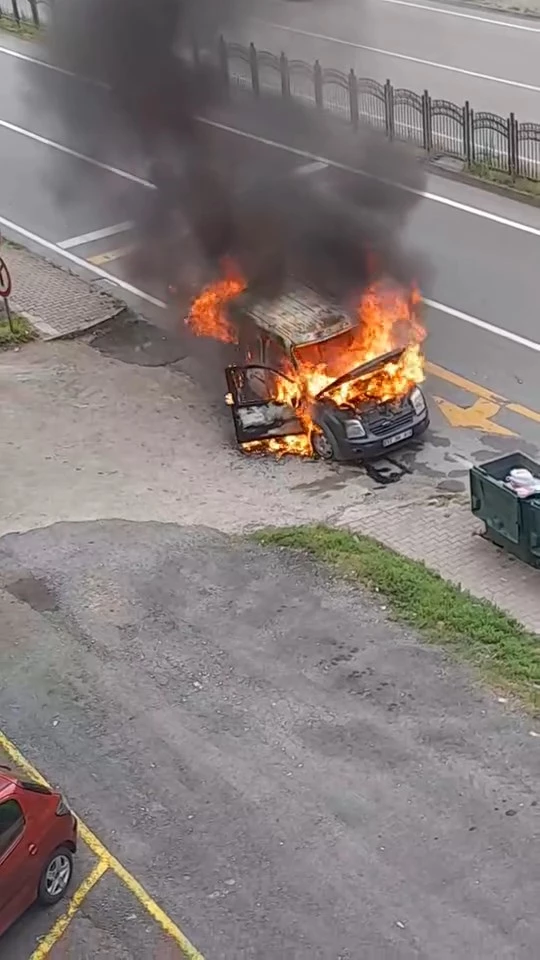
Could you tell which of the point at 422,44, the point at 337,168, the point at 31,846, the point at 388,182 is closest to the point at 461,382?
the point at 388,182

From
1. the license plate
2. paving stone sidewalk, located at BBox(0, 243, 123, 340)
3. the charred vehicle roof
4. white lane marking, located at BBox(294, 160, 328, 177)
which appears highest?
white lane marking, located at BBox(294, 160, 328, 177)

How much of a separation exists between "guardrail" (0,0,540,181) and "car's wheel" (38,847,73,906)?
52.6ft

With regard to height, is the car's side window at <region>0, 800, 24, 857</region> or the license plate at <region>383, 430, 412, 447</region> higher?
the car's side window at <region>0, 800, 24, 857</region>

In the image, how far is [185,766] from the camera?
34.8ft

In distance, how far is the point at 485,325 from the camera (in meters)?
18.5

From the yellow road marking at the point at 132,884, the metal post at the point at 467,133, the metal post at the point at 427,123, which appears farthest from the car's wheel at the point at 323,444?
the metal post at the point at 427,123

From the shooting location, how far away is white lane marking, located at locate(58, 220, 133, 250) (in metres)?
23.0

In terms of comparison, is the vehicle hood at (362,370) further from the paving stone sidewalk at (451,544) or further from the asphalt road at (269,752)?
the asphalt road at (269,752)

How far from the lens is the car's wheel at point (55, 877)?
9.03 m

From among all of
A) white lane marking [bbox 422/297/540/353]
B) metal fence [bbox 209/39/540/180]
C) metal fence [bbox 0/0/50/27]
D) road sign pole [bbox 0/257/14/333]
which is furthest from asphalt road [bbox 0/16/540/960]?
metal fence [bbox 0/0/50/27]

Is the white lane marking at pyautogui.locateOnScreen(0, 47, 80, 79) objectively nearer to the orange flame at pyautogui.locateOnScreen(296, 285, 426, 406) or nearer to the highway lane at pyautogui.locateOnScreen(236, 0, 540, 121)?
the highway lane at pyautogui.locateOnScreen(236, 0, 540, 121)

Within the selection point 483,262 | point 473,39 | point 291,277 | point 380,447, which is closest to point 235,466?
point 380,447

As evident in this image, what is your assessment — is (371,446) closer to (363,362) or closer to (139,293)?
(363,362)

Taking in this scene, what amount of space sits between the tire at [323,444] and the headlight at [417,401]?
1099mm
